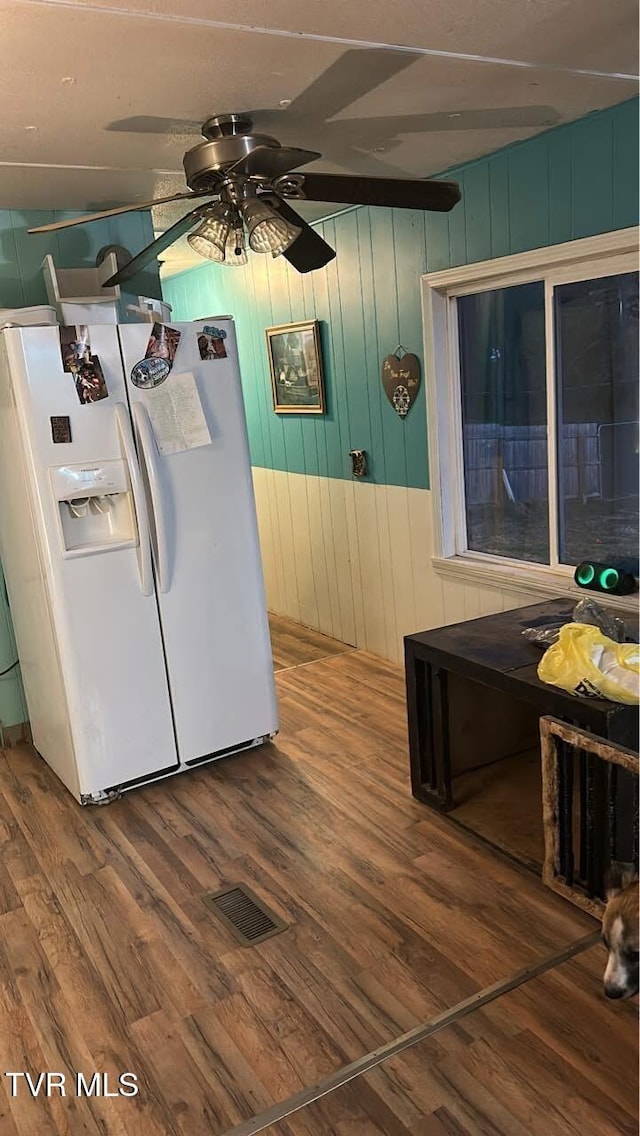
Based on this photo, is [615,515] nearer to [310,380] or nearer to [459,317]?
[459,317]

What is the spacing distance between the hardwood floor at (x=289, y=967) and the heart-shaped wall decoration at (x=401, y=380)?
5.63 ft

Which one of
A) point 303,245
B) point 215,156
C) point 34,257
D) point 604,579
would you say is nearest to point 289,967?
point 604,579

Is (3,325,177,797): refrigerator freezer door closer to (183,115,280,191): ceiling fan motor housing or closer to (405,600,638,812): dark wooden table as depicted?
(183,115,280,191): ceiling fan motor housing

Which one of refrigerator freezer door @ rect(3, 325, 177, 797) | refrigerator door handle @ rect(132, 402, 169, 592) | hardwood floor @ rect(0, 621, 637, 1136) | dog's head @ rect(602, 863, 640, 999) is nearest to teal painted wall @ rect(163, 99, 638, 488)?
refrigerator door handle @ rect(132, 402, 169, 592)

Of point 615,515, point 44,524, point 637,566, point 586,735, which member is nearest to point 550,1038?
point 586,735

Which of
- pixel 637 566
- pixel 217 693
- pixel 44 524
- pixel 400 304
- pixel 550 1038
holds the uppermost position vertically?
pixel 400 304

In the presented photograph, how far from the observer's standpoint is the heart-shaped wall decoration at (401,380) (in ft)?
13.1

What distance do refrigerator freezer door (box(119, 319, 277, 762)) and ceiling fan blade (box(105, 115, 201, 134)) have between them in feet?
2.20

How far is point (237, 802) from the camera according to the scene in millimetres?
3230

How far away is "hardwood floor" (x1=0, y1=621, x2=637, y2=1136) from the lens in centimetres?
189

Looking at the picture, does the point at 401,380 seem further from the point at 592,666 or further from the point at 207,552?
the point at 592,666

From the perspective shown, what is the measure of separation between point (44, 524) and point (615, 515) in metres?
2.16

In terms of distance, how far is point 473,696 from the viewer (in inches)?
125

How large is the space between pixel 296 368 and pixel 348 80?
2.60 meters
